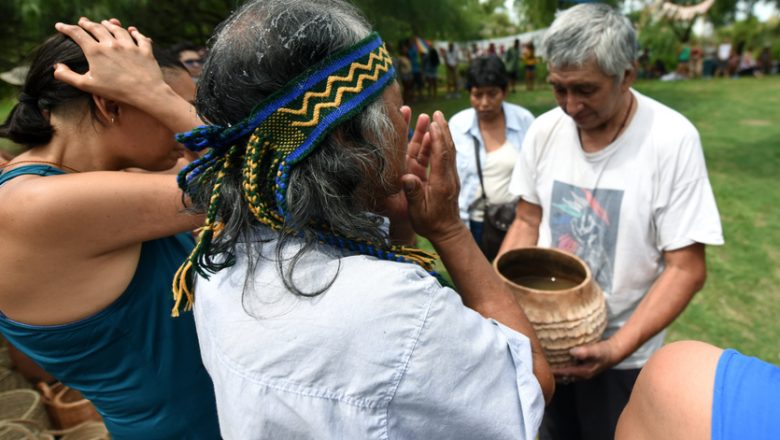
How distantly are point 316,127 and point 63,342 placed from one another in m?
1.06

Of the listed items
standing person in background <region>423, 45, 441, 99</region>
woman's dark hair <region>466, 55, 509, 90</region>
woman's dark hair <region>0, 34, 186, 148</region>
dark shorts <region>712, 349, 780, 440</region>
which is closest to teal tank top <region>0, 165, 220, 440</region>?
woman's dark hair <region>0, 34, 186, 148</region>

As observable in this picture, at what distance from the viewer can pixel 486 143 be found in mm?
4043

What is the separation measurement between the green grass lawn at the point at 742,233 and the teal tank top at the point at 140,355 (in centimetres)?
364

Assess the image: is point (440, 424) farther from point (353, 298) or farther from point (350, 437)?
point (353, 298)

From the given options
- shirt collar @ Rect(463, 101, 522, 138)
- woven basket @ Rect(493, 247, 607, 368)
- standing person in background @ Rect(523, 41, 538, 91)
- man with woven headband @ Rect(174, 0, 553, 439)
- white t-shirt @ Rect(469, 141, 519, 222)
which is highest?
man with woven headband @ Rect(174, 0, 553, 439)

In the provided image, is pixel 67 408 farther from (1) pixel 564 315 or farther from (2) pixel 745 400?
(2) pixel 745 400

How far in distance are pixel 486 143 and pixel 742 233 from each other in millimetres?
3754

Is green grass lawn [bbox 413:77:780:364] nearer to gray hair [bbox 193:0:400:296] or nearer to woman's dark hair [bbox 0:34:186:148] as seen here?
gray hair [bbox 193:0:400:296]

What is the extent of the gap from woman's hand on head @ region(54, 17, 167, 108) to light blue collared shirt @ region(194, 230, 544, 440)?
0.78 meters

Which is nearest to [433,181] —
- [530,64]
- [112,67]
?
[112,67]

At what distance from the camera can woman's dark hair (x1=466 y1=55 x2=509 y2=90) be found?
4.00m

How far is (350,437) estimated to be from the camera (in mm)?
922

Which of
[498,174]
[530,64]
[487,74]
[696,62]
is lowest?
[696,62]

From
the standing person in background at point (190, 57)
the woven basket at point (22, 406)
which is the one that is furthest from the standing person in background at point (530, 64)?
the woven basket at point (22, 406)
